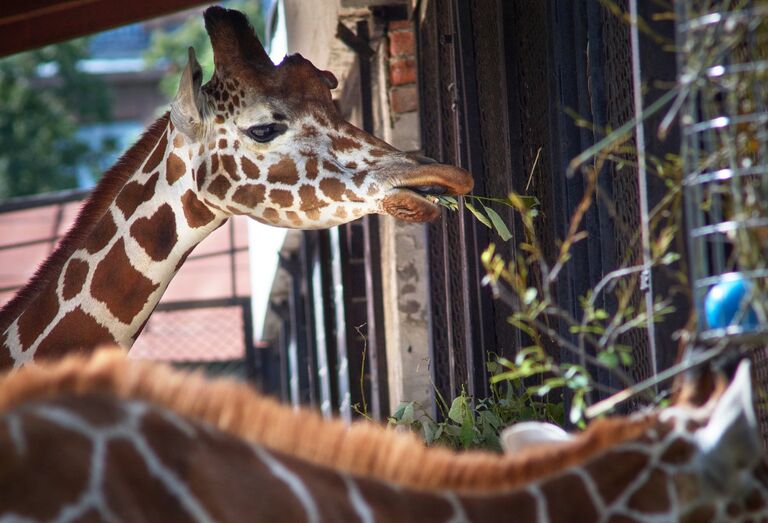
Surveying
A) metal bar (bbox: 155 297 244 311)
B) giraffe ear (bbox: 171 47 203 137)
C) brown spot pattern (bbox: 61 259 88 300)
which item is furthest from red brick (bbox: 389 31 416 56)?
metal bar (bbox: 155 297 244 311)

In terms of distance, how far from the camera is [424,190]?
413 cm

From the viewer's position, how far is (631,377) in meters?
3.26

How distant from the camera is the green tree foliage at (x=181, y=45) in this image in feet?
87.4

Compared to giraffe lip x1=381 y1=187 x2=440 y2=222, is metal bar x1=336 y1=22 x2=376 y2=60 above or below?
above

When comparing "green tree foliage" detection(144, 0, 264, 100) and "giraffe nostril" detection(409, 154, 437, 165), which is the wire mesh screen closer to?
"giraffe nostril" detection(409, 154, 437, 165)

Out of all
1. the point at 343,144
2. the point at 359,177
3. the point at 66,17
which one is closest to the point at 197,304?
the point at 66,17

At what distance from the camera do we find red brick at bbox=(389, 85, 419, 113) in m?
6.07

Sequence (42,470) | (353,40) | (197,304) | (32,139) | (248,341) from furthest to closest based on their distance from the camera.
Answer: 1. (32,139)
2. (248,341)
3. (197,304)
4. (353,40)
5. (42,470)

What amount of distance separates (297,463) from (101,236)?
2847 mm

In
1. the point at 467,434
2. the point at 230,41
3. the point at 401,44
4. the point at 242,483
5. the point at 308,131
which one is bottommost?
the point at 467,434

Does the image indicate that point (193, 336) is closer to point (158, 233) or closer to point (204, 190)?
point (158, 233)

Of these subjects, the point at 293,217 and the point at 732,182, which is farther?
the point at 293,217

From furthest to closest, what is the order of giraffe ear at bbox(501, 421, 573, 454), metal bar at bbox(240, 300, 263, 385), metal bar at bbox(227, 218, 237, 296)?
metal bar at bbox(240, 300, 263, 385), metal bar at bbox(227, 218, 237, 296), giraffe ear at bbox(501, 421, 573, 454)

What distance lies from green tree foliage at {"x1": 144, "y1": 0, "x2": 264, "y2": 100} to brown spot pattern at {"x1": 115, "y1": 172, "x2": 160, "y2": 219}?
2125 cm
